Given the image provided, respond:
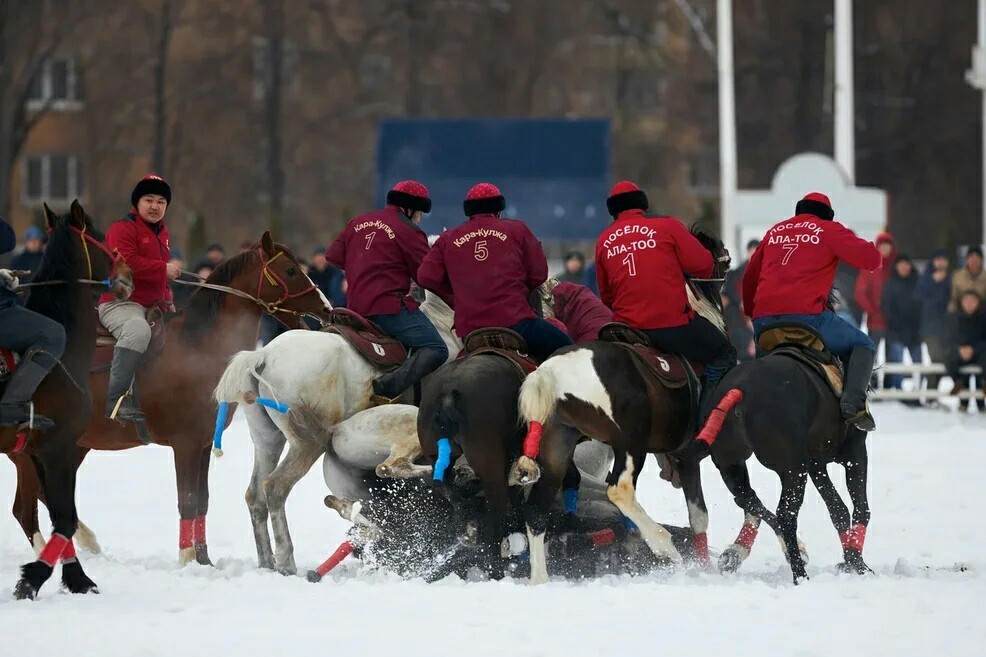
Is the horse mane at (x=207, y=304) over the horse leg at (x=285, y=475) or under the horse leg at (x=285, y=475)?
over

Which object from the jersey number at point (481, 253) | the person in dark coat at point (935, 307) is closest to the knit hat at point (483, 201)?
the jersey number at point (481, 253)

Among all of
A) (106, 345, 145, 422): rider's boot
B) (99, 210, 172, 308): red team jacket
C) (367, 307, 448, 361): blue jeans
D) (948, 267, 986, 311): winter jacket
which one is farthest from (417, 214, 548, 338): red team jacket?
(948, 267, 986, 311): winter jacket

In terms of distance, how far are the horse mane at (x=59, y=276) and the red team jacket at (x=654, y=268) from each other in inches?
123

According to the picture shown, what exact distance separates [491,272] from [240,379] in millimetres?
1607

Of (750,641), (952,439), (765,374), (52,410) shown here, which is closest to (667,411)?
(765,374)

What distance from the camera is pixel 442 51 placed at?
47.0m

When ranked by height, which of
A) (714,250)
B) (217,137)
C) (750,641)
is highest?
(217,137)

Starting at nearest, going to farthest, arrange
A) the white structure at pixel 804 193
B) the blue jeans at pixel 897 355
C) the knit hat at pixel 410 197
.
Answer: the knit hat at pixel 410 197, the blue jeans at pixel 897 355, the white structure at pixel 804 193

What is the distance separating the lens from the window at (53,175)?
156ft

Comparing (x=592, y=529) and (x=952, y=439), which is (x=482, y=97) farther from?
(x=592, y=529)

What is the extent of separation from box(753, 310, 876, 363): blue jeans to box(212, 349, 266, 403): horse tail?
304cm

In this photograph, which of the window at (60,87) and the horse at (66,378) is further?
the window at (60,87)

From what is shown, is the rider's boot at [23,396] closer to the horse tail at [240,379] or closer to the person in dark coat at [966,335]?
the horse tail at [240,379]

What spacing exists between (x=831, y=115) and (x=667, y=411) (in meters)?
36.2
